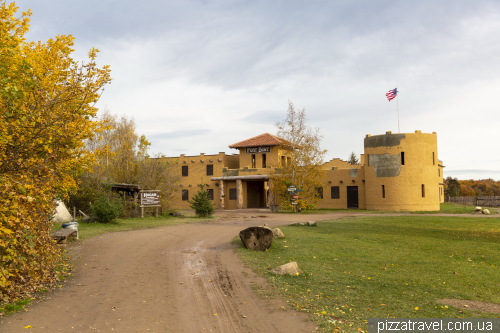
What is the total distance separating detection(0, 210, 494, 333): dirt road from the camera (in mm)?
5348

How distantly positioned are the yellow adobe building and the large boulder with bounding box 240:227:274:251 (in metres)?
20.9

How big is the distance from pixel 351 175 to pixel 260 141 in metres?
9.43

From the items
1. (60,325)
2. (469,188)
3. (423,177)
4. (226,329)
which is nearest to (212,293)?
(226,329)

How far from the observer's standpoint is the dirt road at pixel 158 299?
5.35 m

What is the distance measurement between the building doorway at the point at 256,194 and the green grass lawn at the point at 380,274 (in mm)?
25454

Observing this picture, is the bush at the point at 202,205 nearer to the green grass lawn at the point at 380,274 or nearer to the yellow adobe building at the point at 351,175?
the yellow adobe building at the point at 351,175

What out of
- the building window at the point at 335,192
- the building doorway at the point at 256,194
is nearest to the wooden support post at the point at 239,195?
the building doorway at the point at 256,194

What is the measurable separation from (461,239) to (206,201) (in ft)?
50.2

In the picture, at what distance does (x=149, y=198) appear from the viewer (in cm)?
2319

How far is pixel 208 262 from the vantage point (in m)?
9.60

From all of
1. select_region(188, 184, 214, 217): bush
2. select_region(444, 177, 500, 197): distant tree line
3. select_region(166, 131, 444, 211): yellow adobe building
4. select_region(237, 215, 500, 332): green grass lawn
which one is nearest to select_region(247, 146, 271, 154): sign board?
select_region(166, 131, 444, 211): yellow adobe building

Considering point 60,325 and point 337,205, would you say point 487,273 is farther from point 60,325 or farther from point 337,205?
point 337,205

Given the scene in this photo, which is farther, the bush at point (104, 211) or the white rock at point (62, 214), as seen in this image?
the white rock at point (62, 214)

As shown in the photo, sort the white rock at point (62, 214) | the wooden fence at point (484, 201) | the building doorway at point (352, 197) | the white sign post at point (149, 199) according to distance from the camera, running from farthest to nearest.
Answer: the wooden fence at point (484, 201) → the building doorway at point (352, 197) → the white sign post at point (149, 199) → the white rock at point (62, 214)
